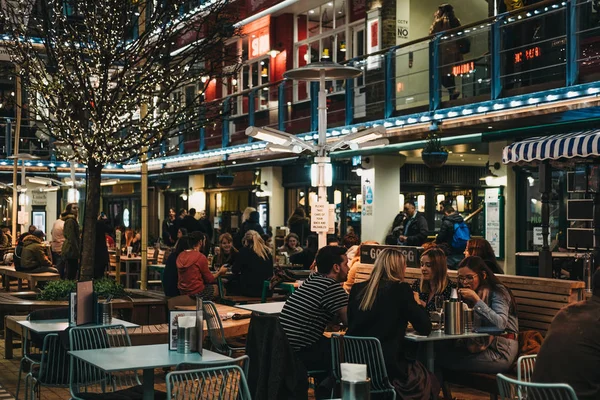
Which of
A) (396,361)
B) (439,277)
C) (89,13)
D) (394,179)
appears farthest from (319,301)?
(394,179)

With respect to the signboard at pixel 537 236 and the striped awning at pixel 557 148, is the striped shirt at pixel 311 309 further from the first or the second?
the signboard at pixel 537 236

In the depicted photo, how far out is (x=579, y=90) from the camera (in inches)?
483

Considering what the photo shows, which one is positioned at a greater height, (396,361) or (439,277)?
(439,277)

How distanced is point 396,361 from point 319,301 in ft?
2.89

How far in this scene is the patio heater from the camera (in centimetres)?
1113

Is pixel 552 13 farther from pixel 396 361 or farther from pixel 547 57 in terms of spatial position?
pixel 396 361

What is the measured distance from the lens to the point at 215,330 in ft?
28.2

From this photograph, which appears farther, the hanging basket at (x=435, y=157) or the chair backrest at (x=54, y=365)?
the hanging basket at (x=435, y=157)

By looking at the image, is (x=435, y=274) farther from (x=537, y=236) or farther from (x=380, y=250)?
(x=537, y=236)

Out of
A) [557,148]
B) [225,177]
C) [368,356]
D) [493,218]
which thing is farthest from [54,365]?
[225,177]

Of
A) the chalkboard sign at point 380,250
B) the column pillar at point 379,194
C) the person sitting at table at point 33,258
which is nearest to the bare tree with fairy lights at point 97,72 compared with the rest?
the chalkboard sign at point 380,250

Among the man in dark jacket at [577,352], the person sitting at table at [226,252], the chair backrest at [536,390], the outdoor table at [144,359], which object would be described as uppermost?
the person sitting at table at [226,252]

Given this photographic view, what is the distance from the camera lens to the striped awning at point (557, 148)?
10.9 metres

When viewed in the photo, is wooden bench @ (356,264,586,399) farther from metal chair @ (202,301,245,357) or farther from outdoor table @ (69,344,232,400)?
outdoor table @ (69,344,232,400)
